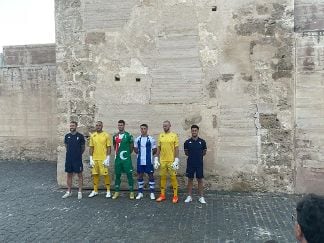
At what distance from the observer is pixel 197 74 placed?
8414 millimetres

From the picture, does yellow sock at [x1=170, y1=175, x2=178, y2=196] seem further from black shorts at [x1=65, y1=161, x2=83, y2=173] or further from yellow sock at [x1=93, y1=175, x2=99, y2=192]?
black shorts at [x1=65, y1=161, x2=83, y2=173]

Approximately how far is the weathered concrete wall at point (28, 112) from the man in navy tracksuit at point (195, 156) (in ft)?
19.4

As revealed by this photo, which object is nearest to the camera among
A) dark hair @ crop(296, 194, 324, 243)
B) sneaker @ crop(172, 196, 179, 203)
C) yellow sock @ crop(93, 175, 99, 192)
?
dark hair @ crop(296, 194, 324, 243)

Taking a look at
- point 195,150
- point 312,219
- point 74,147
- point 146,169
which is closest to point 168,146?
point 195,150

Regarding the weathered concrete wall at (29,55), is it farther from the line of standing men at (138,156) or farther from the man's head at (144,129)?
the man's head at (144,129)

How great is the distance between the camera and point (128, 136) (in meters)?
8.20

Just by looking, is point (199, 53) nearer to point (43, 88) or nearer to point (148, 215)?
point (148, 215)

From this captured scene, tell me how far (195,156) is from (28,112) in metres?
6.90

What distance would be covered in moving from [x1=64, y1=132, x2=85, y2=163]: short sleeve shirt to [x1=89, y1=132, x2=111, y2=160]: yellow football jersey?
254mm

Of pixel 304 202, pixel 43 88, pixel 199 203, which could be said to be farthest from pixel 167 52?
pixel 304 202

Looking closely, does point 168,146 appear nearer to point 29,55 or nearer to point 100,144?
point 100,144

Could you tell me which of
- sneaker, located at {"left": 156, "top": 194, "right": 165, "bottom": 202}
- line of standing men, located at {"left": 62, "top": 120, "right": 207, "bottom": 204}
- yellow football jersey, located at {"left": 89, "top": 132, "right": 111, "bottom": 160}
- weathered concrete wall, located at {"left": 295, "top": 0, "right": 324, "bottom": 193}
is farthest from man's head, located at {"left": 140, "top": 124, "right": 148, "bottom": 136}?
weathered concrete wall, located at {"left": 295, "top": 0, "right": 324, "bottom": 193}

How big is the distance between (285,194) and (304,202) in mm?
6478

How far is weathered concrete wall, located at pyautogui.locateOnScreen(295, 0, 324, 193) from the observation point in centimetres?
795
